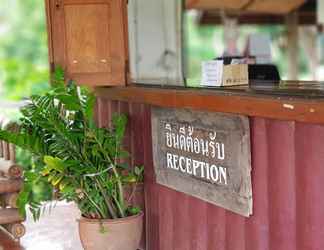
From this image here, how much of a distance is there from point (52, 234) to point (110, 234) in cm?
112

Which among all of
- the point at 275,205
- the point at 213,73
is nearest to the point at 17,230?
the point at 213,73

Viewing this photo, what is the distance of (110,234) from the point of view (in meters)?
3.45

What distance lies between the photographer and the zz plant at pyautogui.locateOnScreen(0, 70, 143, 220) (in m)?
3.42

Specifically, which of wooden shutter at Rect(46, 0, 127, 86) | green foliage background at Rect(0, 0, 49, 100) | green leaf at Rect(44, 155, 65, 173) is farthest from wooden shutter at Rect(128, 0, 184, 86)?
green foliage background at Rect(0, 0, 49, 100)

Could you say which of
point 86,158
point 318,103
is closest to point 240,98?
point 318,103

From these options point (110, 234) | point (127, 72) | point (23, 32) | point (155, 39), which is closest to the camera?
point (110, 234)

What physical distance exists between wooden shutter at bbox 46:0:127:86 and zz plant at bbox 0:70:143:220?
28cm

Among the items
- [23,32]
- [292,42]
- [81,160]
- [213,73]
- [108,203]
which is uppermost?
[23,32]

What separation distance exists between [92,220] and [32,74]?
29.6 feet

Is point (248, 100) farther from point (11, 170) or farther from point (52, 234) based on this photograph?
point (52, 234)

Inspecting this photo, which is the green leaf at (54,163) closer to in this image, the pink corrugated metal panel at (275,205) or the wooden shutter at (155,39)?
the pink corrugated metal panel at (275,205)

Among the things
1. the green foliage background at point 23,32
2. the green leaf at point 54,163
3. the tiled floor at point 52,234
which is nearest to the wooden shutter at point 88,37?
the green leaf at point 54,163

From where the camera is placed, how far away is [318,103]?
2.26 metres

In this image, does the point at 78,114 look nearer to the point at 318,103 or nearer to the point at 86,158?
the point at 86,158
